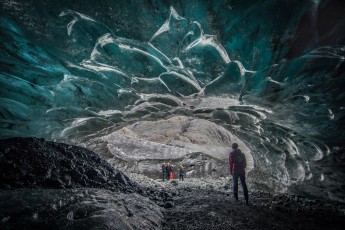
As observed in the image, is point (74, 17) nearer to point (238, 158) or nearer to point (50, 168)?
point (50, 168)

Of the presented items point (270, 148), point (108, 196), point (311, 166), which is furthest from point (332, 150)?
point (108, 196)

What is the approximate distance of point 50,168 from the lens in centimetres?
632

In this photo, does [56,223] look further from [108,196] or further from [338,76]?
[338,76]

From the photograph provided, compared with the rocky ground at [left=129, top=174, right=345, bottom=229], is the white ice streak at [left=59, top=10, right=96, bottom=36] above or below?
above

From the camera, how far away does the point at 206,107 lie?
18.7 metres

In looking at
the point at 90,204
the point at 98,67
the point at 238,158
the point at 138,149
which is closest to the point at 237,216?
the point at 238,158

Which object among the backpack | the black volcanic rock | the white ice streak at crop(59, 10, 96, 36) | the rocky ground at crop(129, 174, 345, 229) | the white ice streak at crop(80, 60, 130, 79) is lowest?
the rocky ground at crop(129, 174, 345, 229)

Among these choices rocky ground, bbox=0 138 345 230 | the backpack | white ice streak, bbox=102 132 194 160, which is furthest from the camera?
white ice streak, bbox=102 132 194 160

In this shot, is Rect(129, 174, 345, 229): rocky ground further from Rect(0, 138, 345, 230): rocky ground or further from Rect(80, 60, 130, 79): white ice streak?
Rect(80, 60, 130, 79): white ice streak

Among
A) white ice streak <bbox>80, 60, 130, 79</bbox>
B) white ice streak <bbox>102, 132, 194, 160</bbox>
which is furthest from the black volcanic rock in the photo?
white ice streak <bbox>102, 132, 194, 160</bbox>

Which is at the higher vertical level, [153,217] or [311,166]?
[311,166]

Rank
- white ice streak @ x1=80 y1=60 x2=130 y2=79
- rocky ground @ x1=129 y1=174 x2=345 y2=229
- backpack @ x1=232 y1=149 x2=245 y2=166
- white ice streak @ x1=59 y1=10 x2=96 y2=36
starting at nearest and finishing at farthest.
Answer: rocky ground @ x1=129 y1=174 x2=345 y2=229, backpack @ x1=232 y1=149 x2=245 y2=166, white ice streak @ x1=59 y1=10 x2=96 y2=36, white ice streak @ x1=80 y1=60 x2=130 y2=79

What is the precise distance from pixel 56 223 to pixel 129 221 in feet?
4.77

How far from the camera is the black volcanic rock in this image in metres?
5.77
